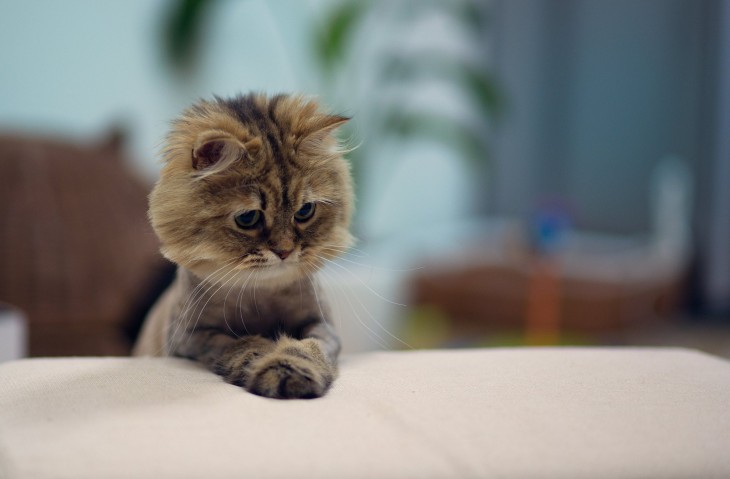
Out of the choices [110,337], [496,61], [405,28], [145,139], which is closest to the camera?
[110,337]

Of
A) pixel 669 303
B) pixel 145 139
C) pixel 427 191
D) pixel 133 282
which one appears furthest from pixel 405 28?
pixel 133 282

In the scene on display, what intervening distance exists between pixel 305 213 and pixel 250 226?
0.10 metres

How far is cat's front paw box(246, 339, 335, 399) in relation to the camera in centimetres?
88

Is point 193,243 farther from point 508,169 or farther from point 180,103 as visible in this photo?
point 508,169

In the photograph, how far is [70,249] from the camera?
2121 millimetres

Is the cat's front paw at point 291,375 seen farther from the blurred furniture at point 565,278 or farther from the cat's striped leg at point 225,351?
the blurred furniture at point 565,278

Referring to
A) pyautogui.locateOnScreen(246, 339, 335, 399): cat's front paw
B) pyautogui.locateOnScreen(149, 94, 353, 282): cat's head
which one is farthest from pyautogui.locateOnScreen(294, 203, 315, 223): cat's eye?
pyautogui.locateOnScreen(246, 339, 335, 399): cat's front paw

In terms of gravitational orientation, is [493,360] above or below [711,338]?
above

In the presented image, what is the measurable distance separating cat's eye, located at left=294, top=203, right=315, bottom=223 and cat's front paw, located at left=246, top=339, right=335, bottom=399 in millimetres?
231

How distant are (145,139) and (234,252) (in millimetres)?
2297

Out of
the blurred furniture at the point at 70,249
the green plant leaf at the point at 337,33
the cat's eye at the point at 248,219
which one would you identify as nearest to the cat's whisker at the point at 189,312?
the cat's eye at the point at 248,219

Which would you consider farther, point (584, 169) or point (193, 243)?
point (584, 169)

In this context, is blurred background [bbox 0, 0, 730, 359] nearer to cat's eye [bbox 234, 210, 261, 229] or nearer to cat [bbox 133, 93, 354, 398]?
cat [bbox 133, 93, 354, 398]

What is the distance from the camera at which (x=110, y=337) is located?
210 centimetres
